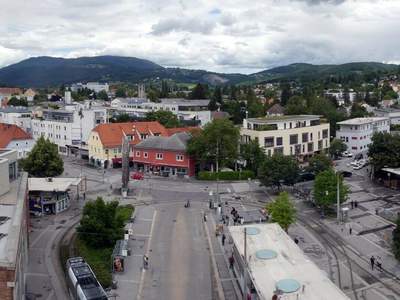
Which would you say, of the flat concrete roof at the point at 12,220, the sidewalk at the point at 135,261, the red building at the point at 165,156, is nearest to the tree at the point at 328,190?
the sidewalk at the point at 135,261

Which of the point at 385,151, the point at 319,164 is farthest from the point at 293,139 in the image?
the point at 385,151

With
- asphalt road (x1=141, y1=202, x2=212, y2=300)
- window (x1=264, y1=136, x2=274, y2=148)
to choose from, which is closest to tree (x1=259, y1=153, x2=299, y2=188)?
asphalt road (x1=141, y1=202, x2=212, y2=300)

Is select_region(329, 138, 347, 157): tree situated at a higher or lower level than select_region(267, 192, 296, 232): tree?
higher

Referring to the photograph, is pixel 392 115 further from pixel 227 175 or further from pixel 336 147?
pixel 227 175

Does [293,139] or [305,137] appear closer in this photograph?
[293,139]

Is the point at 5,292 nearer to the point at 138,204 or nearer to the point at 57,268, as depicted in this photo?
the point at 57,268

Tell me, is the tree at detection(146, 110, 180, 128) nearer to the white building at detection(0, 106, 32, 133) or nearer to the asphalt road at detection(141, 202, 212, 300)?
the white building at detection(0, 106, 32, 133)

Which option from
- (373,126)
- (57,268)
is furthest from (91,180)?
(373,126)
